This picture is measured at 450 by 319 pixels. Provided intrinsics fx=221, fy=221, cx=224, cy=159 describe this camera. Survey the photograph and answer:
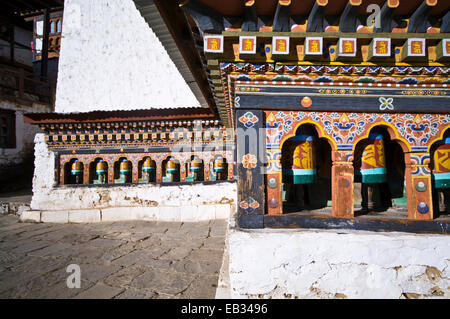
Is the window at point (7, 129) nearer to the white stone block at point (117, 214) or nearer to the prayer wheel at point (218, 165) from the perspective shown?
the white stone block at point (117, 214)

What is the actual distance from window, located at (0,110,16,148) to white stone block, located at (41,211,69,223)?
6640 mm

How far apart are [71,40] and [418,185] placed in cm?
1119

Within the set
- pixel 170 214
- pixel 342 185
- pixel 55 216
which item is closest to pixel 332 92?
pixel 342 185

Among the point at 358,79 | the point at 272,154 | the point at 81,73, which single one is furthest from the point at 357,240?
the point at 81,73

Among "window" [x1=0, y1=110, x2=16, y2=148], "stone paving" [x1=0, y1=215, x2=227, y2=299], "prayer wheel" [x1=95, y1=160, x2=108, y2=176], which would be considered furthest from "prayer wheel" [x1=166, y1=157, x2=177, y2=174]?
"window" [x1=0, y1=110, x2=16, y2=148]

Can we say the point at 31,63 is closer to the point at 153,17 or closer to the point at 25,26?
the point at 25,26

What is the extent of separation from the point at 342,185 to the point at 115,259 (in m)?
3.09

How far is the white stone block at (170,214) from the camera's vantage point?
17.5 ft

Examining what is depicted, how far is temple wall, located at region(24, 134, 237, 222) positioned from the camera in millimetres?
5363

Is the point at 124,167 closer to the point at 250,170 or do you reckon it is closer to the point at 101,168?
the point at 101,168

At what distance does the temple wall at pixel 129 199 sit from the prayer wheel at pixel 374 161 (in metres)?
3.29

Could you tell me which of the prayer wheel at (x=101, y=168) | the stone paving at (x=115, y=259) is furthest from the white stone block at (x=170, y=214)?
the prayer wheel at (x=101, y=168)

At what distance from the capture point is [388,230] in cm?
211

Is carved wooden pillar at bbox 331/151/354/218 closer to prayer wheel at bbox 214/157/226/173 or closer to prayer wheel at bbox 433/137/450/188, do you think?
prayer wheel at bbox 433/137/450/188
